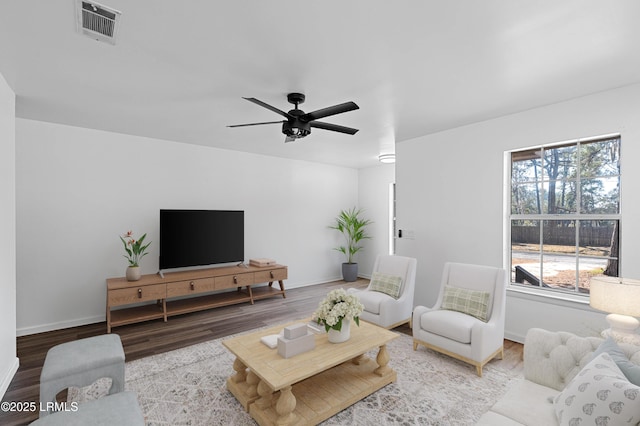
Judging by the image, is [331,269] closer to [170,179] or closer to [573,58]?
[170,179]

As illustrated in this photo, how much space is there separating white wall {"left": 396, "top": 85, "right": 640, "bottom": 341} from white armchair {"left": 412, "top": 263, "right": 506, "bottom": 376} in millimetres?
661

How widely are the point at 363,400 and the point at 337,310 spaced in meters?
0.74

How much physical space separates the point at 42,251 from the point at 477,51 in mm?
5159

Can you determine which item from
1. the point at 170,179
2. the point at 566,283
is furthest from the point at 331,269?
the point at 566,283

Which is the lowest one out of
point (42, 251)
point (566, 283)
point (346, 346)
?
point (346, 346)

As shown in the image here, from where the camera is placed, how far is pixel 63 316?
3949 mm

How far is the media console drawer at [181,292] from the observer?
389 cm

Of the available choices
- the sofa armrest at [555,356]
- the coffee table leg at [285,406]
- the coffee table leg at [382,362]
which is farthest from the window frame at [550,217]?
the coffee table leg at [285,406]

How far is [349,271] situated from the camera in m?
6.60

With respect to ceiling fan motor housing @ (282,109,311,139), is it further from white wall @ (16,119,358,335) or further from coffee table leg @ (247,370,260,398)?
white wall @ (16,119,358,335)

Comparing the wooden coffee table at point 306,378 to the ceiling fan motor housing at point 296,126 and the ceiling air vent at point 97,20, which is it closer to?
the ceiling fan motor housing at point 296,126

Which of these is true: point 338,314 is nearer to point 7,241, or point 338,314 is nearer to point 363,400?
point 363,400

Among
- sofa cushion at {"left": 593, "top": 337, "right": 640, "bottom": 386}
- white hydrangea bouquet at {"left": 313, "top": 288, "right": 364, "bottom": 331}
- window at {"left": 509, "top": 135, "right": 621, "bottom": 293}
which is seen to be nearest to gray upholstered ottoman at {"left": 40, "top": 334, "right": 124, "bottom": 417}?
white hydrangea bouquet at {"left": 313, "top": 288, "right": 364, "bottom": 331}

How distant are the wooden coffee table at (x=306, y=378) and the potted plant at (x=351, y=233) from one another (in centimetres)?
380
